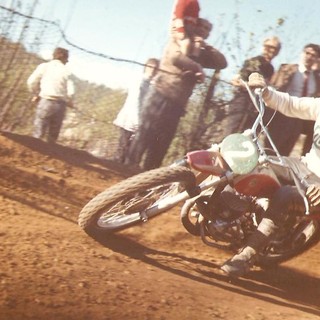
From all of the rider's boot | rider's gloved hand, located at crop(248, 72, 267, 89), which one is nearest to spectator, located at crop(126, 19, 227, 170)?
rider's gloved hand, located at crop(248, 72, 267, 89)

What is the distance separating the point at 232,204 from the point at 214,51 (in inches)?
118

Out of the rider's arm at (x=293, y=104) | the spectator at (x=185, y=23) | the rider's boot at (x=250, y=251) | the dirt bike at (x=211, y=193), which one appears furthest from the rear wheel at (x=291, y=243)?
the spectator at (x=185, y=23)

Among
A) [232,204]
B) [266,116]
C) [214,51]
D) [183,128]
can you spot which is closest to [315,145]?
[232,204]

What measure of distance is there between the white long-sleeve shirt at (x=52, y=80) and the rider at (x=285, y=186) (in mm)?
3396

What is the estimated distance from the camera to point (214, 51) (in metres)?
6.31

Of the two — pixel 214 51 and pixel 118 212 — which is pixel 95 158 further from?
pixel 118 212

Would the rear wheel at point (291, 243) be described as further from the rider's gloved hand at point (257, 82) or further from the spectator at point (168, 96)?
the spectator at point (168, 96)

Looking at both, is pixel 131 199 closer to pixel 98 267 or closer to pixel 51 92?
pixel 98 267

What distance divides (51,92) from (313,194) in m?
4.12

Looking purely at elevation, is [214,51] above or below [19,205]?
above

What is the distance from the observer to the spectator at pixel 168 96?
5934mm

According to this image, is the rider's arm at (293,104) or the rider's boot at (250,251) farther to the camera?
the rider's arm at (293,104)

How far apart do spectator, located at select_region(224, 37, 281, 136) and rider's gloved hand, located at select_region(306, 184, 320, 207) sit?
2.60 m

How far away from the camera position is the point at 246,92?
6590 millimetres
